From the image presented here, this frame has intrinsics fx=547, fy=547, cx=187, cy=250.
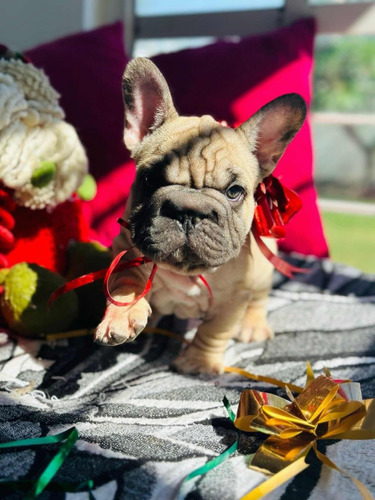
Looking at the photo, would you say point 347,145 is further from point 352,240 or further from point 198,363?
point 198,363

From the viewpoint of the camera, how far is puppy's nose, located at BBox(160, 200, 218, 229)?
0.96 meters

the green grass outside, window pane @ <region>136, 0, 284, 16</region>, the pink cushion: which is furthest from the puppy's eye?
the green grass outside

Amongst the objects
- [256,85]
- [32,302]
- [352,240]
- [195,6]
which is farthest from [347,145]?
[32,302]

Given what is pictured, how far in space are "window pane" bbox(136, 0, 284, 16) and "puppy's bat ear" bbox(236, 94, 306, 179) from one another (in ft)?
4.15

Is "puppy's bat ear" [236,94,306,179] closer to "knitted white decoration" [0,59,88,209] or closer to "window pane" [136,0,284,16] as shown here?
"knitted white decoration" [0,59,88,209]

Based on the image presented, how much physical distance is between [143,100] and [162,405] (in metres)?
0.62

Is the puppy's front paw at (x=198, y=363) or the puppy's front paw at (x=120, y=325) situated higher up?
the puppy's front paw at (x=120, y=325)

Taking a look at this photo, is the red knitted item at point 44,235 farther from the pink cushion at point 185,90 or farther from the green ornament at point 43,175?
the pink cushion at point 185,90

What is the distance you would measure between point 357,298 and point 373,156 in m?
3.89

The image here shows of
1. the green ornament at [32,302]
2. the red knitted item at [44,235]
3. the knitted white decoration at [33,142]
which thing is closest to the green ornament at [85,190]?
the red knitted item at [44,235]

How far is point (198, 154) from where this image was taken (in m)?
1.05

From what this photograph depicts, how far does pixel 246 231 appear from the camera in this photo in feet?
3.61

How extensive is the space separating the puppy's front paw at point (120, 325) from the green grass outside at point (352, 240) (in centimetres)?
218

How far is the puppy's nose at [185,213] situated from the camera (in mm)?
957
